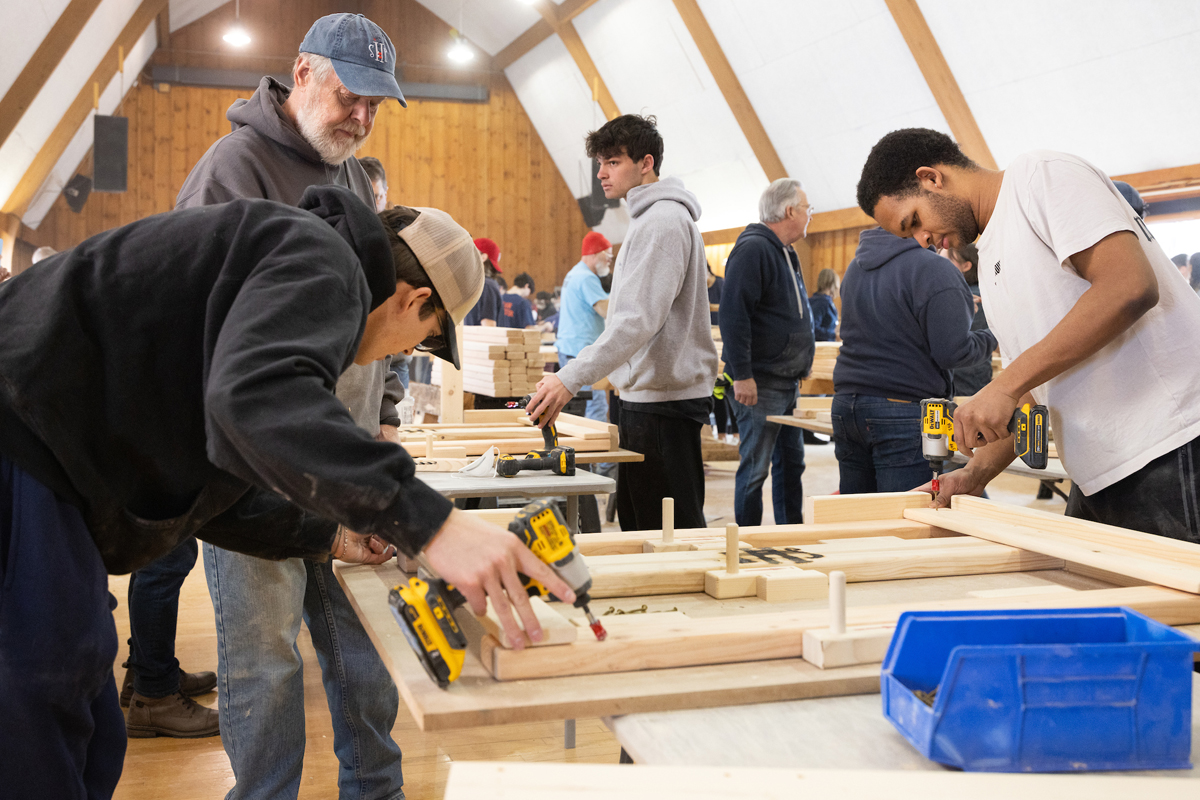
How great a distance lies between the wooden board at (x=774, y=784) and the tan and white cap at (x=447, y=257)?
2.35ft

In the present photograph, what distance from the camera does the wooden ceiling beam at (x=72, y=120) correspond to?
10.6 m

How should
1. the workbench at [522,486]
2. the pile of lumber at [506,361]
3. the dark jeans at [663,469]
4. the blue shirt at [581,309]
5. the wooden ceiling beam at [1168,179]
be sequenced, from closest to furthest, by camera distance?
1. the workbench at [522,486]
2. the dark jeans at [663,469]
3. the pile of lumber at [506,361]
4. the blue shirt at [581,309]
5. the wooden ceiling beam at [1168,179]

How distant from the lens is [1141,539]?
5.22 ft

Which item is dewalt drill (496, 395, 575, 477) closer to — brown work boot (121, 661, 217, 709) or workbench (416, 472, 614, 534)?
workbench (416, 472, 614, 534)

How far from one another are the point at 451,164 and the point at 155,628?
552 inches

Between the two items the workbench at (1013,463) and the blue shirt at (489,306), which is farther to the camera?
the blue shirt at (489,306)

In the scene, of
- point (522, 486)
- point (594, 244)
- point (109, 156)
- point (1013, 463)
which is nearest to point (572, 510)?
point (522, 486)

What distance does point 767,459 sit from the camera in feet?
13.9

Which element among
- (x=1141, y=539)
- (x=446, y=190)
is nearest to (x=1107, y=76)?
(x=1141, y=539)

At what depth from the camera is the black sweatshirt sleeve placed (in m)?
0.90

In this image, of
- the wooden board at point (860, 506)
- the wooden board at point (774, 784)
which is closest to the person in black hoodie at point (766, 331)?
the wooden board at point (860, 506)

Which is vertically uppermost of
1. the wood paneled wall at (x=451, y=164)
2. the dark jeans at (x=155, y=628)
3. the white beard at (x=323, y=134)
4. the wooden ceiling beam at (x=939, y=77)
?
the wood paneled wall at (x=451, y=164)

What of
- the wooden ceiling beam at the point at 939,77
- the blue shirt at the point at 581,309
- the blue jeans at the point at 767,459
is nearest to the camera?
the blue jeans at the point at 767,459

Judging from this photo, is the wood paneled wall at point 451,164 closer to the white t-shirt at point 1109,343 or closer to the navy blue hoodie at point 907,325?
the navy blue hoodie at point 907,325
